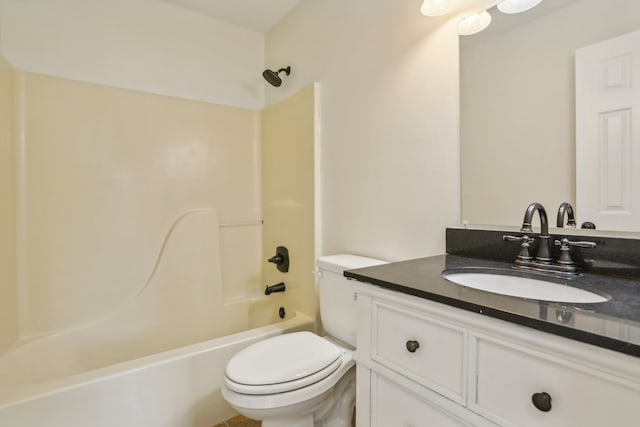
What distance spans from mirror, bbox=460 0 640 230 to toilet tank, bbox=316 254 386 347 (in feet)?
1.77

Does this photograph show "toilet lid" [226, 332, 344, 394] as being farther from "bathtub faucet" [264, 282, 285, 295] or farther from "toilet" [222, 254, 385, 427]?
"bathtub faucet" [264, 282, 285, 295]

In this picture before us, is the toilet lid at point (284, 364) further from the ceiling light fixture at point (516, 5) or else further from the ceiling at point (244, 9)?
the ceiling at point (244, 9)

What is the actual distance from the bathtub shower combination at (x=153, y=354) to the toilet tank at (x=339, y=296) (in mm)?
317

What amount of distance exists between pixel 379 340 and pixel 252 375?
51cm

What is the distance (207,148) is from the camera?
7.14 feet

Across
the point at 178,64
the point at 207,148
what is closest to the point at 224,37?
the point at 178,64

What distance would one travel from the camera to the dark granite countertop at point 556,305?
1.57 ft

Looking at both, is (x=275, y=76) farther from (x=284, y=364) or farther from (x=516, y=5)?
(x=284, y=364)

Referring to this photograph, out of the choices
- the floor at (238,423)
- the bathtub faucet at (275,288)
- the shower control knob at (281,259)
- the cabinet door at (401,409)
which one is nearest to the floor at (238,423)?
the floor at (238,423)

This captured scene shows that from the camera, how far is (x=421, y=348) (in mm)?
742

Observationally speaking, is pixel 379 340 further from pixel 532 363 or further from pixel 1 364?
pixel 1 364

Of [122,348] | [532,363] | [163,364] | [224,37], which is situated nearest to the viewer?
[532,363]

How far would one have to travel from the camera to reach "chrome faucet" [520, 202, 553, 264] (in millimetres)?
912

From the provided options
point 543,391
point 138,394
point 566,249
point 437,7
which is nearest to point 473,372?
point 543,391
